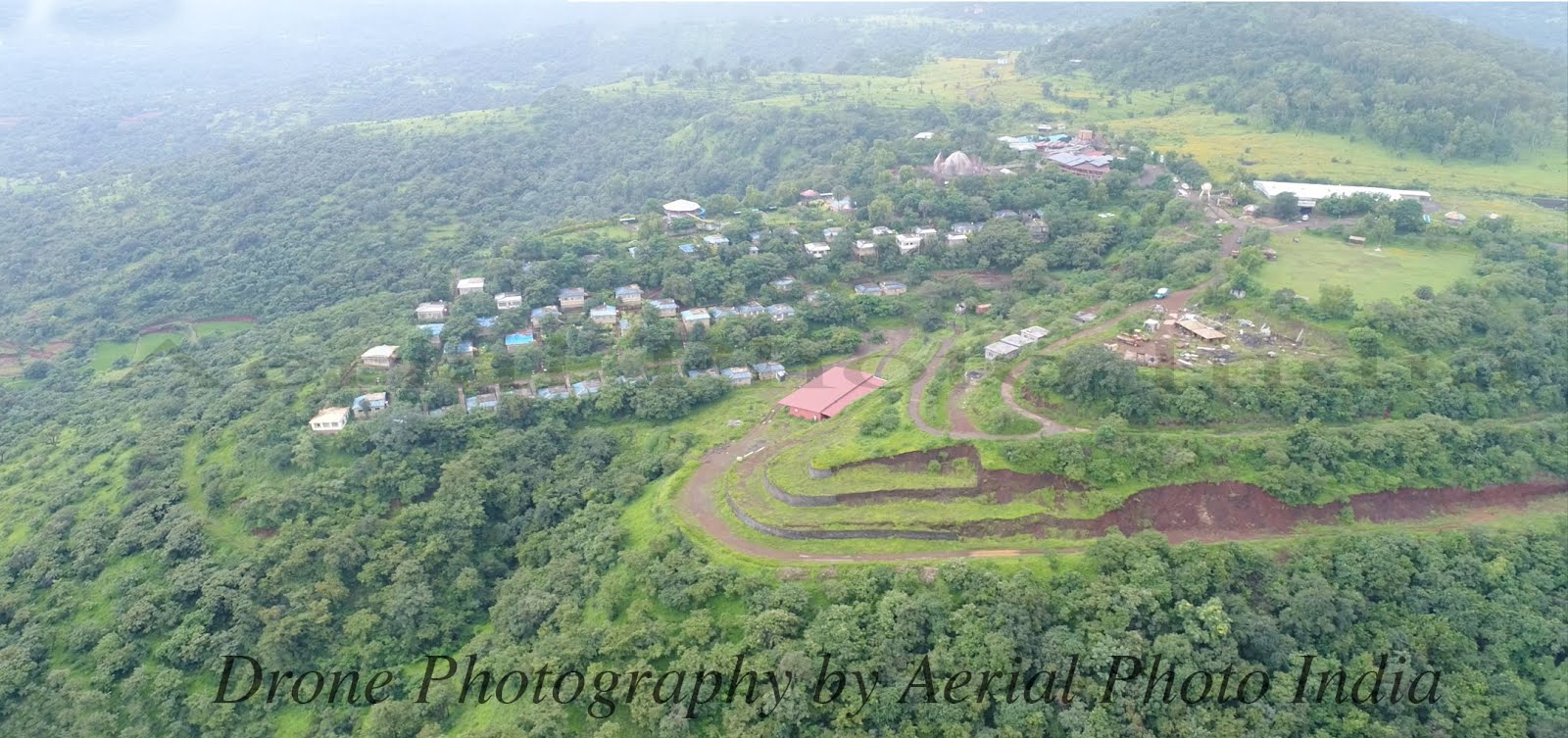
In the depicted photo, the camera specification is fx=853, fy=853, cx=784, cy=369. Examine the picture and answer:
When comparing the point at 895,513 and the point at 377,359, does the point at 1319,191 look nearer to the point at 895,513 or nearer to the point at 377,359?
the point at 895,513

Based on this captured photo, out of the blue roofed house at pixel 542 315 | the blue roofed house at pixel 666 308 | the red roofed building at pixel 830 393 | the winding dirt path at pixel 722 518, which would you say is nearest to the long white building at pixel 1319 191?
the red roofed building at pixel 830 393

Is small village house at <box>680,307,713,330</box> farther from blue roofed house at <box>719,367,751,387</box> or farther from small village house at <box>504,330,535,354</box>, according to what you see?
small village house at <box>504,330,535,354</box>

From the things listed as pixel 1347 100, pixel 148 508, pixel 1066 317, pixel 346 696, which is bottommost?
pixel 346 696

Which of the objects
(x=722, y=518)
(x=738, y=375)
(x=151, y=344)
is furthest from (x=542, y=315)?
(x=151, y=344)

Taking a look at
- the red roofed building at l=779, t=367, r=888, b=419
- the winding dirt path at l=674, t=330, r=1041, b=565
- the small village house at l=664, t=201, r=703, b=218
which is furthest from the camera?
the small village house at l=664, t=201, r=703, b=218

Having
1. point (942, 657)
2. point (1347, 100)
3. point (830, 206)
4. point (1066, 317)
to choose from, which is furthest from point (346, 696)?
point (1347, 100)

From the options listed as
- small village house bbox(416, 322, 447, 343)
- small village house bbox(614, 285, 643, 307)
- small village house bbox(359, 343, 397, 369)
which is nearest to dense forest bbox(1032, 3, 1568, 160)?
small village house bbox(614, 285, 643, 307)

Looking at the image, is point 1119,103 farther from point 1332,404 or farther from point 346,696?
point 346,696
